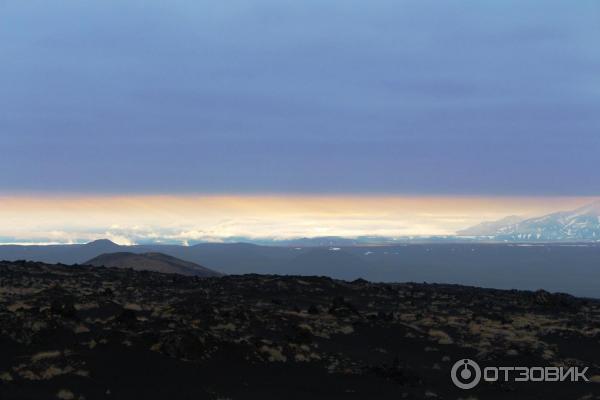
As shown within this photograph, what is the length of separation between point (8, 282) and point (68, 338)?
1226 inches

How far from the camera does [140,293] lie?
194ft

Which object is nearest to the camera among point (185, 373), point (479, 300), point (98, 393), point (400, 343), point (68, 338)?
point (98, 393)

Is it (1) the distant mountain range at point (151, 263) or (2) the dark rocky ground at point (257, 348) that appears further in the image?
(1) the distant mountain range at point (151, 263)

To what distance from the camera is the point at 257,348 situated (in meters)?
34.6

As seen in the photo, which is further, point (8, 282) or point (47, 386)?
point (8, 282)

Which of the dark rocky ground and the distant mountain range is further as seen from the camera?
the distant mountain range

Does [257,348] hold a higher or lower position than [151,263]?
higher

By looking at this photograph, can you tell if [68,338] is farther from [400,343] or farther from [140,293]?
[140,293]

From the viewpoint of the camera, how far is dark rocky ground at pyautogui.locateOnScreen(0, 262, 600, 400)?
29062 millimetres

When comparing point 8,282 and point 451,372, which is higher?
point 8,282

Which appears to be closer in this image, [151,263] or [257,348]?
[257,348]

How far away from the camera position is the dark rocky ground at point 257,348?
29.1m

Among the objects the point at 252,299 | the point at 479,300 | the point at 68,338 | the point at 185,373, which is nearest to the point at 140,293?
the point at 252,299

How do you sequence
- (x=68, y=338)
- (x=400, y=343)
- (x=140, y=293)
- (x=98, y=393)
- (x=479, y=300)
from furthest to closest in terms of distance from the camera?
(x=479, y=300) → (x=140, y=293) → (x=400, y=343) → (x=68, y=338) → (x=98, y=393)
